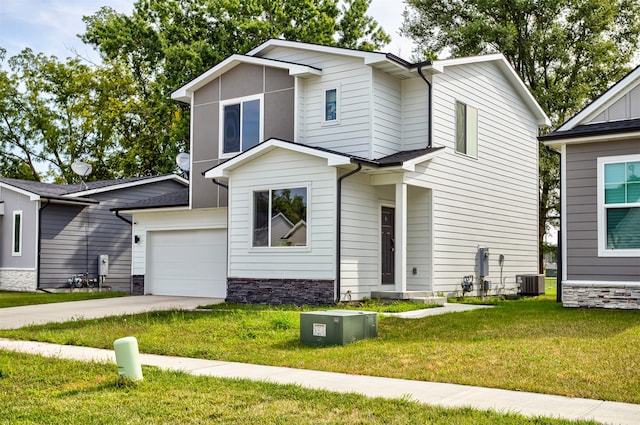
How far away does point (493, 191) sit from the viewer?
817 inches

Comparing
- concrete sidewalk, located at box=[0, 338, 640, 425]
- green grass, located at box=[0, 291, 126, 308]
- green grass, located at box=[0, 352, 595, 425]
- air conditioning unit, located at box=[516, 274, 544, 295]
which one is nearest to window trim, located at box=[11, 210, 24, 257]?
green grass, located at box=[0, 291, 126, 308]

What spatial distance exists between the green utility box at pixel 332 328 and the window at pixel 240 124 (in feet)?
29.6

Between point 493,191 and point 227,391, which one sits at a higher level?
point 493,191

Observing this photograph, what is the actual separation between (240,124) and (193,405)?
44.4ft

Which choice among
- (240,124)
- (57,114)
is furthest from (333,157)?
(57,114)

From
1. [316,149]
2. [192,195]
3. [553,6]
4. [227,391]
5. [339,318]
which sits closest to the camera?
[227,391]

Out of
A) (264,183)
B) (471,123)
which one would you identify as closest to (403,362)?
(264,183)

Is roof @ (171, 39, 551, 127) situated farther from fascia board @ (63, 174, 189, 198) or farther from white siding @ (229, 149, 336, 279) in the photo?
fascia board @ (63, 174, 189, 198)

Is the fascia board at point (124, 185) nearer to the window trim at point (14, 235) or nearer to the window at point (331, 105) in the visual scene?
the window trim at point (14, 235)

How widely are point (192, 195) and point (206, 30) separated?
48.6ft

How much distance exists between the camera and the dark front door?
690 inches

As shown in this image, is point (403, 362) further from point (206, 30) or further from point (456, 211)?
point (206, 30)

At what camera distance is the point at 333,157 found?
Answer: 15555 mm

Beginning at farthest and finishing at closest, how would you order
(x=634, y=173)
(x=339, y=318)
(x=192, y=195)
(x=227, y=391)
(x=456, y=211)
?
(x=192, y=195) < (x=456, y=211) < (x=634, y=173) < (x=339, y=318) < (x=227, y=391)
